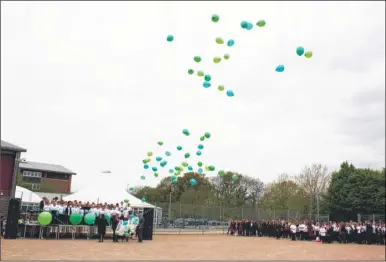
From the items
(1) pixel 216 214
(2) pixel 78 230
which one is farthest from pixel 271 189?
(2) pixel 78 230

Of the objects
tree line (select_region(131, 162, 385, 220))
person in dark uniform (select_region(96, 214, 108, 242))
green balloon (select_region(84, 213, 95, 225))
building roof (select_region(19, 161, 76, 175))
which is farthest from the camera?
building roof (select_region(19, 161, 76, 175))

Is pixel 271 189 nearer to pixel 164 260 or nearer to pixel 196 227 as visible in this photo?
pixel 196 227

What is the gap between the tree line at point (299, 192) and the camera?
126 feet

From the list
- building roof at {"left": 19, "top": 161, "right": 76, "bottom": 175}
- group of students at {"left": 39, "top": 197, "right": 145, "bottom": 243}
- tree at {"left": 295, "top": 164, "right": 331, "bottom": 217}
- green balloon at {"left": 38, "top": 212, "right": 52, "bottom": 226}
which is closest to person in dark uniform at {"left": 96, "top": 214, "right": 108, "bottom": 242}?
group of students at {"left": 39, "top": 197, "right": 145, "bottom": 243}

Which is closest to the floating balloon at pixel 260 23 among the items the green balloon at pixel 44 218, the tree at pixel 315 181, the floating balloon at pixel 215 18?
the floating balloon at pixel 215 18

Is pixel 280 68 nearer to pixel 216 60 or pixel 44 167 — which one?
pixel 216 60

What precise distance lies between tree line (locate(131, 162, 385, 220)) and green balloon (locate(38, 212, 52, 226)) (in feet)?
39.2

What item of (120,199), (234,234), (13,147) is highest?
(13,147)

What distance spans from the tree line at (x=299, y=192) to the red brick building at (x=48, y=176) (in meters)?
14.6

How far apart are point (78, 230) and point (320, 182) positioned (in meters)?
34.3

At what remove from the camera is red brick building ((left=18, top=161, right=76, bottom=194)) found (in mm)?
60775

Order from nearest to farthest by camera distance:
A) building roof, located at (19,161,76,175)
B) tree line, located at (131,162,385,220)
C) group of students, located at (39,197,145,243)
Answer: group of students, located at (39,197,145,243) → tree line, located at (131,162,385,220) → building roof, located at (19,161,76,175)

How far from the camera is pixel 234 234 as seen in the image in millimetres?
27141

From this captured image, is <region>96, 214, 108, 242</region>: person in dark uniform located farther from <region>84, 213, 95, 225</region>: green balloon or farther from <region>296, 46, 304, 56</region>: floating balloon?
<region>296, 46, 304, 56</region>: floating balloon
